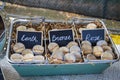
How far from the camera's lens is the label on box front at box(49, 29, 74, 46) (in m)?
0.96

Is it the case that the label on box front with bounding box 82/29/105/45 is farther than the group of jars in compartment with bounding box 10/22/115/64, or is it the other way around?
the label on box front with bounding box 82/29/105/45

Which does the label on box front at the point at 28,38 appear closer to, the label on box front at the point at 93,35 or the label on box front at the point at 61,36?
the label on box front at the point at 61,36

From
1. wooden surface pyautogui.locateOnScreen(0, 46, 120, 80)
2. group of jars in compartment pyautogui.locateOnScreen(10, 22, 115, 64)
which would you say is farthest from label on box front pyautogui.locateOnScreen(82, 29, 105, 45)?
wooden surface pyautogui.locateOnScreen(0, 46, 120, 80)

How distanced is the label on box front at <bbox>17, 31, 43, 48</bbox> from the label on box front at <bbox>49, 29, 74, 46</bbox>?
0.16ft

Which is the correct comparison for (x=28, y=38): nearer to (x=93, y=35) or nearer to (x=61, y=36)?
Answer: (x=61, y=36)

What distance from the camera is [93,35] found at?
3.21 feet

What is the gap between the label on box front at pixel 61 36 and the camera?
0.96m

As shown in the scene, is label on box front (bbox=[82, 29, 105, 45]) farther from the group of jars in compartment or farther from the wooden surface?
the wooden surface

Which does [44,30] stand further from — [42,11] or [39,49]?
[42,11]

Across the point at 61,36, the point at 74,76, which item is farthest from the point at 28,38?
the point at 74,76

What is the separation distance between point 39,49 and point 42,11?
1214 millimetres

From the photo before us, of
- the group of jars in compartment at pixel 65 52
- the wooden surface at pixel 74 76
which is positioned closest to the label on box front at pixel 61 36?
the group of jars in compartment at pixel 65 52

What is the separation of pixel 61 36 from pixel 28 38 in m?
0.13

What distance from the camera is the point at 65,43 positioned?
37.8 inches
